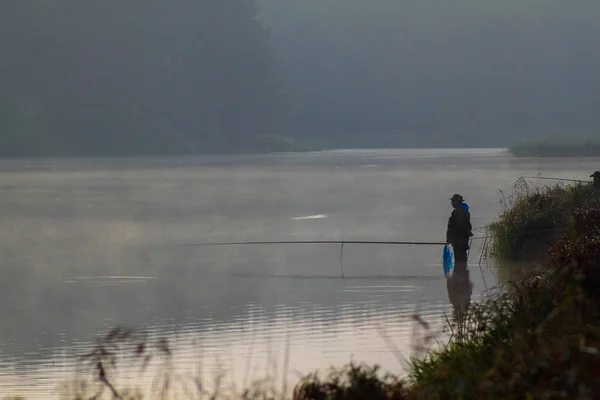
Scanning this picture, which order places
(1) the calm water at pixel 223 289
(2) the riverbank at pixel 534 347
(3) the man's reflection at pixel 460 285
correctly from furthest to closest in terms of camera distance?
(3) the man's reflection at pixel 460 285 < (1) the calm water at pixel 223 289 < (2) the riverbank at pixel 534 347

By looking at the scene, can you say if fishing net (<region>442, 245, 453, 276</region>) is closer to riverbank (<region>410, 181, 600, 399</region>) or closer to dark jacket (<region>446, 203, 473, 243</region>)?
dark jacket (<region>446, 203, 473, 243</region>)

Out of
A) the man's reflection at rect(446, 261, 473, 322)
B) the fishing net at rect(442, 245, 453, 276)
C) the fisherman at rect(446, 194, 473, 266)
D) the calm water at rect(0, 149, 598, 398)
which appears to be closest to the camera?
the calm water at rect(0, 149, 598, 398)

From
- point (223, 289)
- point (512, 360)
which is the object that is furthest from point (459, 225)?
point (512, 360)

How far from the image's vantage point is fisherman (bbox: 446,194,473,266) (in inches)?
747

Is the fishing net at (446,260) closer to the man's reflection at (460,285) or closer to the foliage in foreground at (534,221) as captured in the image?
the man's reflection at (460,285)

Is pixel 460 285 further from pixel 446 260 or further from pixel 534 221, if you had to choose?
pixel 534 221

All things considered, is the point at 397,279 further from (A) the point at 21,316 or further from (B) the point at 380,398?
(B) the point at 380,398

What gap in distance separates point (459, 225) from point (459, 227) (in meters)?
0.07

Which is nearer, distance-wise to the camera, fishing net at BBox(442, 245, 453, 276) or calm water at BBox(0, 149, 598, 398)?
calm water at BBox(0, 149, 598, 398)

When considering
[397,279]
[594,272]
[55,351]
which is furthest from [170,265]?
[594,272]

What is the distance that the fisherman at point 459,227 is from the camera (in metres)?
19.0

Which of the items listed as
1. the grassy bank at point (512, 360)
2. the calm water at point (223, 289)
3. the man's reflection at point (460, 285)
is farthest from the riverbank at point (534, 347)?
the man's reflection at point (460, 285)

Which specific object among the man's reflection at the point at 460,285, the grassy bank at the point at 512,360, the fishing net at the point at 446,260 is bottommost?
the man's reflection at the point at 460,285

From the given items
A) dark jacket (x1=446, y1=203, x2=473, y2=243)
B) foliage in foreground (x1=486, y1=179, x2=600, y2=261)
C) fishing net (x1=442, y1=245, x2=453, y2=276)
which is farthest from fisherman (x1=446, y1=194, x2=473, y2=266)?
foliage in foreground (x1=486, y1=179, x2=600, y2=261)
